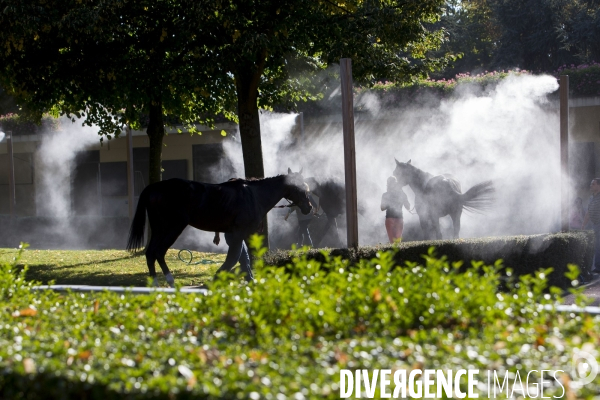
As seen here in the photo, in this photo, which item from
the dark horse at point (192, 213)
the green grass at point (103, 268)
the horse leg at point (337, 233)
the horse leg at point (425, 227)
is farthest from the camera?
the horse leg at point (337, 233)

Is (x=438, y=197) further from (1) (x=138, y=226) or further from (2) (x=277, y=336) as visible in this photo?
(2) (x=277, y=336)

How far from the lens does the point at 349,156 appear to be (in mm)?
9773

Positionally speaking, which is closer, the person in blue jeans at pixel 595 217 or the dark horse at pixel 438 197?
the person in blue jeans at pixel 595 217

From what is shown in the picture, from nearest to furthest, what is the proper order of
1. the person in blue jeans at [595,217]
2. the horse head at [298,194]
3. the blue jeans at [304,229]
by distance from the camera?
1. the horse head at [298,194]
2. the person in blue jeans at [595,217]
3. the blue jeans at [304,229]

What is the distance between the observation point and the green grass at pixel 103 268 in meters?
12.4

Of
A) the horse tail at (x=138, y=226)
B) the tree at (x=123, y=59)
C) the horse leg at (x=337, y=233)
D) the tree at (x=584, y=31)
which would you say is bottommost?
the horse leg at (x=337, y=233)

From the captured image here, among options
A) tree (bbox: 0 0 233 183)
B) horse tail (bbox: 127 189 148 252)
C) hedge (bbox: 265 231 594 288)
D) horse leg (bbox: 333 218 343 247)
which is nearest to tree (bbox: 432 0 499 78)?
horse leg (bbox: 333 218 343 247)

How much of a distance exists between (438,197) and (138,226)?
6.06 metres

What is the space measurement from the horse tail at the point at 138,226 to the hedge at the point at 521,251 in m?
3.26

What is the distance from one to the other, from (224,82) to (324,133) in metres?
10.8

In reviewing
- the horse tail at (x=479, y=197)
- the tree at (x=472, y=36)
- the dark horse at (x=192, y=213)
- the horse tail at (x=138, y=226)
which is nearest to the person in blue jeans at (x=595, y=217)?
the horse tail at (x=479, y=197)

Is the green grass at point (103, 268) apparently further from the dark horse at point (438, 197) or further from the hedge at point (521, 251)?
the dark horse at point (438, 197)

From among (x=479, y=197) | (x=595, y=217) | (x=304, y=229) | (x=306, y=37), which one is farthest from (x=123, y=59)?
(x=595, y=217)

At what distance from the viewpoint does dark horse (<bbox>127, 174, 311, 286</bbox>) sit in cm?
1083
